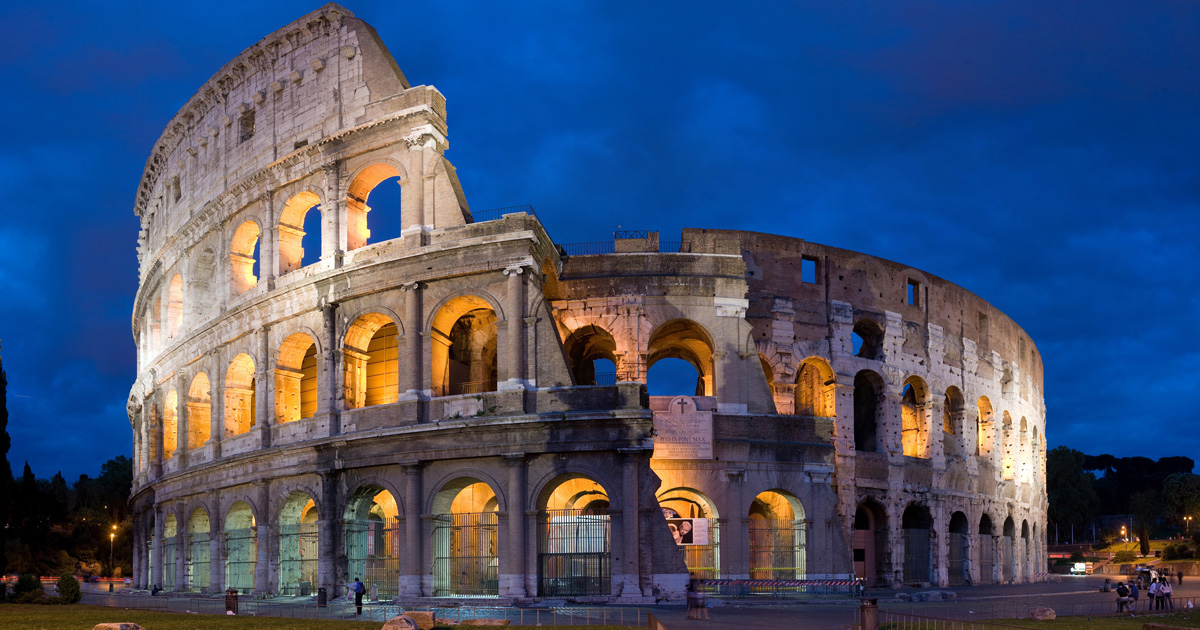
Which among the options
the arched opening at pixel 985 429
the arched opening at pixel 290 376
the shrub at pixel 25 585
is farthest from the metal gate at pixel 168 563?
the arched opening at pixel 985 429

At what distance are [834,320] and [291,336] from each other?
Result: 52.5ft

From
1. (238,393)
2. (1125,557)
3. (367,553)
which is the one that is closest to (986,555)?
(367,553)

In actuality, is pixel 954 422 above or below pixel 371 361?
below

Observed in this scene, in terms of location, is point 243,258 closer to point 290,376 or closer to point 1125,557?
point 290,376

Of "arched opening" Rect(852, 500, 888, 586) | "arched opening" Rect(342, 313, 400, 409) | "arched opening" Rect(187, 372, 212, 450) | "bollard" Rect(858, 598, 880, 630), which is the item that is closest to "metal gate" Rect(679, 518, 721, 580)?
"arched opening" Rect(852, 500, 888, 586)

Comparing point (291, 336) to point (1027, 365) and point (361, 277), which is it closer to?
point (361, 277)

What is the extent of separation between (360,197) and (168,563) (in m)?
14.0

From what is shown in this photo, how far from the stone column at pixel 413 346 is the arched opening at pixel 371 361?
80 centimetres

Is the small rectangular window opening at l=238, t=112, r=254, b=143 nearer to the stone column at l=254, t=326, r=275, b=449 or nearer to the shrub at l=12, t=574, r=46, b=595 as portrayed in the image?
the stone column at l=254, t=326, r=275, b=449

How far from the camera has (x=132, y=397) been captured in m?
39.7

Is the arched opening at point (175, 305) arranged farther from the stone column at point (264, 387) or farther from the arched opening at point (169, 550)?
the stone column at point (264, 387)

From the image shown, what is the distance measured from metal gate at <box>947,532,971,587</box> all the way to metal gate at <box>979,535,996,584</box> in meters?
1.37

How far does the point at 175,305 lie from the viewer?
34938 millimetres

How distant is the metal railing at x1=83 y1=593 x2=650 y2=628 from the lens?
1911 cm
